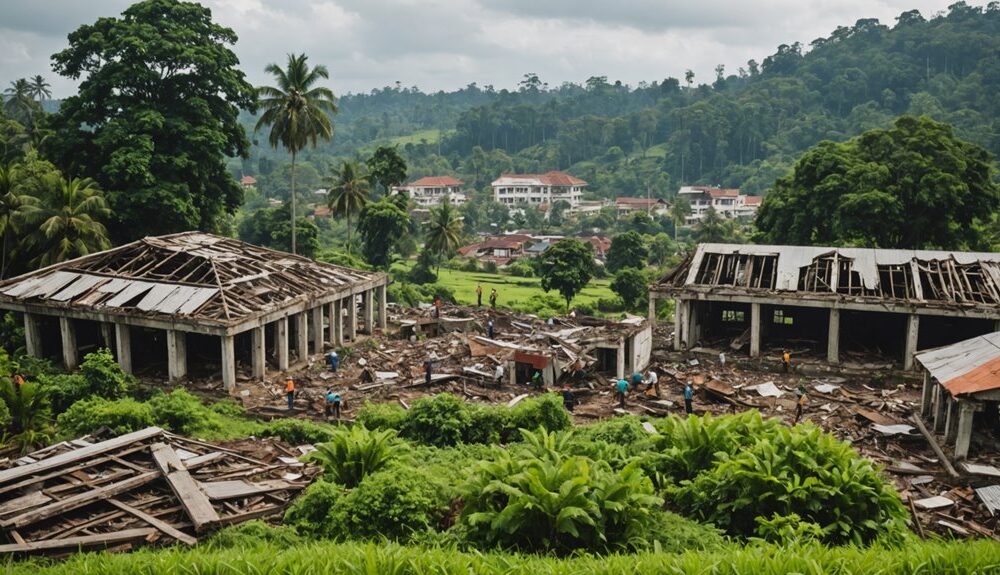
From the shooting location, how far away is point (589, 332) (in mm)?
32062

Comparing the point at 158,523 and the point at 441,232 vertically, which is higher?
the point at 441,232

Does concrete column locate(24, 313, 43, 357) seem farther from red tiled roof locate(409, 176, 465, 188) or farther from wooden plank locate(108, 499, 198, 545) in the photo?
red tiled roof locate(409, 176, 465, 188)

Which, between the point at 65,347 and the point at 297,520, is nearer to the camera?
the point at 297,520

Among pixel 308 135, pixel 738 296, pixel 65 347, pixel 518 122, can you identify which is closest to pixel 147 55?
pixel 308 135

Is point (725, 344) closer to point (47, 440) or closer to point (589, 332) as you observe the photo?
point (589, 332)

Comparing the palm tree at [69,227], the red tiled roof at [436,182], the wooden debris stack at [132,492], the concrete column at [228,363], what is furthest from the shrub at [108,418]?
the red tiled roof at [436,182]

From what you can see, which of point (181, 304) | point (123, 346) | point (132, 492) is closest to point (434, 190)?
point (123, 346)

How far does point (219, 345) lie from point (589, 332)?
15.0 meters

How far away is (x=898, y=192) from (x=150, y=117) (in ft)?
122

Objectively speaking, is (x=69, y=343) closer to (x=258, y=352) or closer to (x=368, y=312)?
(x=258, y=352)

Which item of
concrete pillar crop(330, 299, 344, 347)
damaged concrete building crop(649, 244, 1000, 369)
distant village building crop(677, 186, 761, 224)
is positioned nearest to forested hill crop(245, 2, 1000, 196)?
distant village building crop(677, 186, 761, 224)

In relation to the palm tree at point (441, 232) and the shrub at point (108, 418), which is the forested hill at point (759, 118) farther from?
the shrub at point (108, 418)

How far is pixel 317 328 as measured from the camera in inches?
1288

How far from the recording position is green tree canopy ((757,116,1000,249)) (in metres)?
39.6
